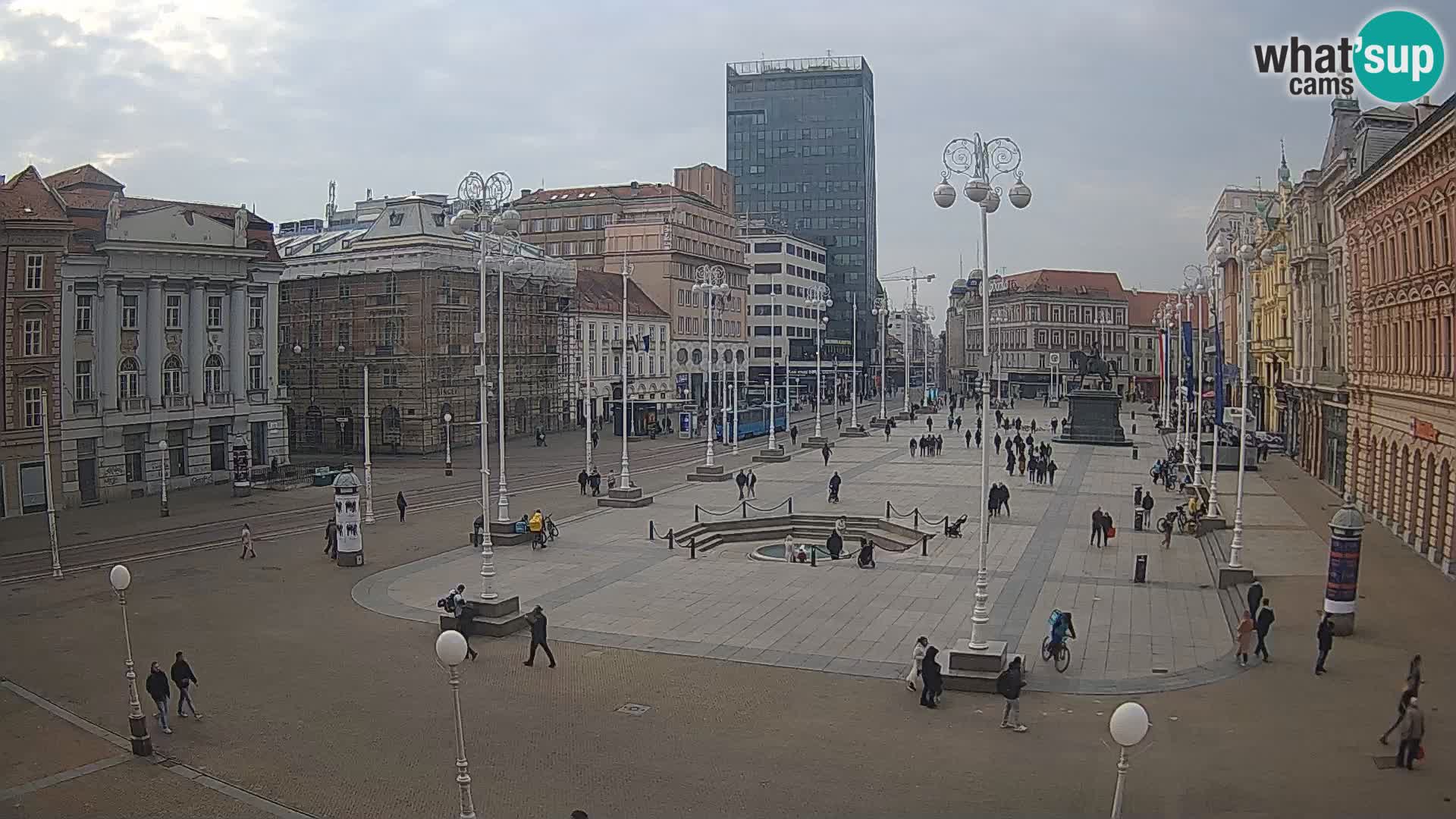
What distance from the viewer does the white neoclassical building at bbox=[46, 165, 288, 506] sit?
159ft

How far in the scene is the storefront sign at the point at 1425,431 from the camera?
103ft

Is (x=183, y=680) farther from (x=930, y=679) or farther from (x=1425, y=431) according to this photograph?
(x=1425, y=431)

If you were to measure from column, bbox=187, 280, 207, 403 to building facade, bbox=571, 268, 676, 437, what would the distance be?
34.0 m

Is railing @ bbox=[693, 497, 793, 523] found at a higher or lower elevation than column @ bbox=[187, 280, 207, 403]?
lower

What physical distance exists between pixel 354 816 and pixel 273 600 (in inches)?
591

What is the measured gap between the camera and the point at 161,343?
52281mm

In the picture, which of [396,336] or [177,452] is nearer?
[177,452]

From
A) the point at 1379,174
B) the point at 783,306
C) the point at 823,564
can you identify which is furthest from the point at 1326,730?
the point at 783,306

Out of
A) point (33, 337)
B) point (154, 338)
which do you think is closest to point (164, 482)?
point (33, 337)

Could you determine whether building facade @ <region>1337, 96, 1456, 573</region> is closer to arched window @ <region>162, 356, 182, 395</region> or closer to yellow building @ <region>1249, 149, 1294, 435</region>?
yellow building @ <region>1249, 149, 1294, 435</region>

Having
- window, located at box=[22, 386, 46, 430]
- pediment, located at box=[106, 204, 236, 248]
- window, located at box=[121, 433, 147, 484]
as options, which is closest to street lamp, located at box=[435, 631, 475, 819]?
window, located at box=[22, 386, 46, 430]

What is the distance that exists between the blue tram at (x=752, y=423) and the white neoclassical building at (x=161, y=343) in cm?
3255

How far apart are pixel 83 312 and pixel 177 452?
7.80 metres

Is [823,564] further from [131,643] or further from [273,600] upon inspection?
[131,643]
